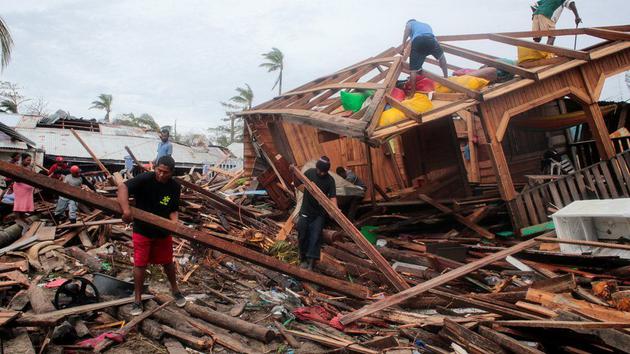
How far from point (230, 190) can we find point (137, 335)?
9.83m

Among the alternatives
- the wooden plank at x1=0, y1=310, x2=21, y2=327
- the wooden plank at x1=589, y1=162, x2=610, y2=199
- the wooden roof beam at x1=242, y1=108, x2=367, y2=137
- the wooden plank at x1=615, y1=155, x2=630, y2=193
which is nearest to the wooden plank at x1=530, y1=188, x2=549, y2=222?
the wooden plank at x1=589, y1=162, x2=610, y2=199

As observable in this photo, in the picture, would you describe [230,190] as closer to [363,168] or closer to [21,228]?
[363,168]

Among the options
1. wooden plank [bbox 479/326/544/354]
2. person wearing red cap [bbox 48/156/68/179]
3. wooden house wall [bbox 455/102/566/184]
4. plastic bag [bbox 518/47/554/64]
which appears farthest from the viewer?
wooden house wall [bbox 455/102/566/184]

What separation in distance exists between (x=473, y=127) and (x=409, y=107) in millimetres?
6809

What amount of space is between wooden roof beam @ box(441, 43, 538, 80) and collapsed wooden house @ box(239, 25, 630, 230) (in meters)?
0.02

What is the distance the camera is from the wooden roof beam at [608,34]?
7.56 metres

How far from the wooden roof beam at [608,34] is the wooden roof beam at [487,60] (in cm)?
238

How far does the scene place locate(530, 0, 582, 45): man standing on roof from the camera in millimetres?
8346

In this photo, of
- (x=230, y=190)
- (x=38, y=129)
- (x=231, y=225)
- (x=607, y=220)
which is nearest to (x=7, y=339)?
(x=231, y=225)

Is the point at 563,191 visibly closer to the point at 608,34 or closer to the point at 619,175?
the point at 619,175

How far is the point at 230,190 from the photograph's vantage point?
1337cm

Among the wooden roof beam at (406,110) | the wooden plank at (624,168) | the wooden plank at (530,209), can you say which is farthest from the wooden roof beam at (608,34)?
the wooden roof beam at (406,110)

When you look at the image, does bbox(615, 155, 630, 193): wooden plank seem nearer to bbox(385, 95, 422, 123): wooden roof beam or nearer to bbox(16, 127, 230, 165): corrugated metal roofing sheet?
bbox(385, 95, 422, 123): wooden roof beam

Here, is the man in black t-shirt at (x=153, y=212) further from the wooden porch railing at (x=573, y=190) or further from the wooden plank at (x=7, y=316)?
the wooden porch railing at (x=573, y=190)
